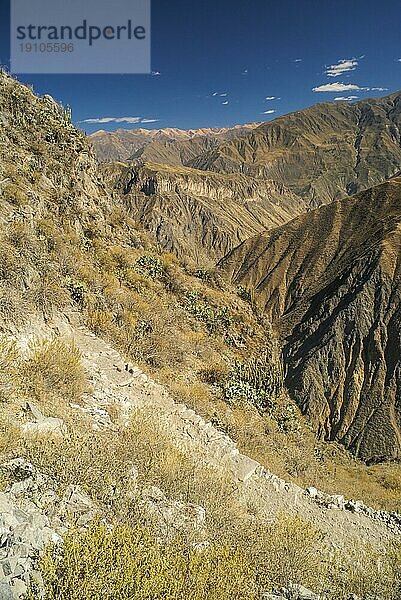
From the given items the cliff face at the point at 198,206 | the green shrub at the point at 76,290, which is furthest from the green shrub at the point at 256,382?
the cliff face at the point at 198,206

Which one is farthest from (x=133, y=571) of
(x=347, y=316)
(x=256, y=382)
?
(x=347, y=316)

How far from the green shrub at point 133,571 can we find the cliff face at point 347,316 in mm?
27433

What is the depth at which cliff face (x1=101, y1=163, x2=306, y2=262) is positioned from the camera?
9850 cm

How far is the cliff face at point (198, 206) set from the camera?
323ft

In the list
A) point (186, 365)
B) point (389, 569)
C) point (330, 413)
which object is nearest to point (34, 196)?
point (186, 365)

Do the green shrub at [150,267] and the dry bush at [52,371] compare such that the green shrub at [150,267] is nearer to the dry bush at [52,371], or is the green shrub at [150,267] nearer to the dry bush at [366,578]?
the dry bush at [52,371]

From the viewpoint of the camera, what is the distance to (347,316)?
36562 millimetres

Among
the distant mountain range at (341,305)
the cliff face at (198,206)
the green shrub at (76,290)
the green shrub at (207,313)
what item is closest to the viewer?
the green shrub at (76,290)

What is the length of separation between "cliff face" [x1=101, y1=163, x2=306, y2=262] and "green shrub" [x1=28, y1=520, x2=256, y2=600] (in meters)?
82.3

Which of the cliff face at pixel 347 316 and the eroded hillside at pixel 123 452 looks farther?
the cliff face at pixel 347 316

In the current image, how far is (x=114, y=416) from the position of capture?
7.62 m

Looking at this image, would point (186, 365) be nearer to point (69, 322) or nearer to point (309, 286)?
point (69, 322)

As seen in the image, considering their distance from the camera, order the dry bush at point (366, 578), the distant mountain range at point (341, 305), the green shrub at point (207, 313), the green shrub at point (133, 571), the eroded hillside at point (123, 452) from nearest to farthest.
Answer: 1. the green shrub at point (133, 571)
2. the eroded hillside at point (123, 452)
3. the dry bush at point (366, 578)
4. the green shrub at point (207, 313)
5. the distant mountain range at point (341, 305)

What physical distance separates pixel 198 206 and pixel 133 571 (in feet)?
356
